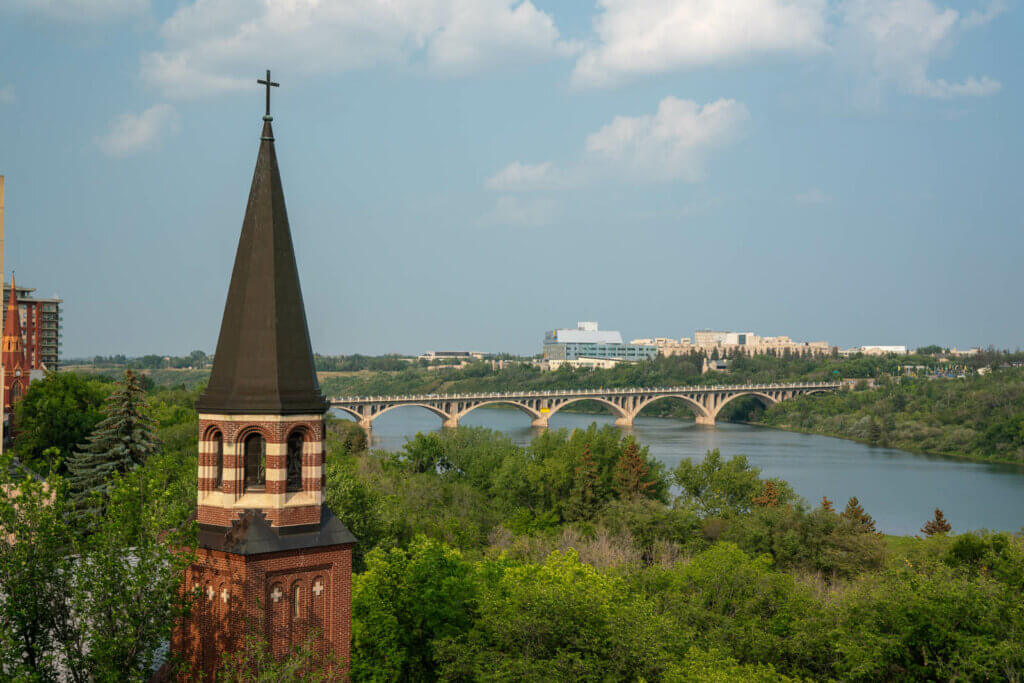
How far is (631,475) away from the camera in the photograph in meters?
42.8

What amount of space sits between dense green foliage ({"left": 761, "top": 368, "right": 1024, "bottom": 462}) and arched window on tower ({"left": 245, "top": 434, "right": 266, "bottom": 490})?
84876 millimetres

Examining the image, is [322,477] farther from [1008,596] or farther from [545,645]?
[1008,596]

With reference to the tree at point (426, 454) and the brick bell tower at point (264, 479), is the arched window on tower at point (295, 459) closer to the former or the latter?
the brick bell tower at point (264, 479)

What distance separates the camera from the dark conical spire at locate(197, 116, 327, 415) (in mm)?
13047

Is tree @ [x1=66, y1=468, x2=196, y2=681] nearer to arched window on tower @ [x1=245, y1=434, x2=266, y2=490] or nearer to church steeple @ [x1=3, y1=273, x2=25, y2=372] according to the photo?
arched window on tower @ [x1=245, y1=434, x2=266, y2=490]

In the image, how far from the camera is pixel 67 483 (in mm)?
13406

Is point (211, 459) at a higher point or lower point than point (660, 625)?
higher

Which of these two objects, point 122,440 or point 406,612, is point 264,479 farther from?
point 122,440

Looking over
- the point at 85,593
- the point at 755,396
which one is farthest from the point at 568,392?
the point at 85,593

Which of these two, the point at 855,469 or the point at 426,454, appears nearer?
the point at 426,454

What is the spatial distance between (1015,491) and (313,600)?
63.3 m

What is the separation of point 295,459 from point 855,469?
6849cm

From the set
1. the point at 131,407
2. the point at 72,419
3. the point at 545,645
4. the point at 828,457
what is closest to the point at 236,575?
the point at 545,645

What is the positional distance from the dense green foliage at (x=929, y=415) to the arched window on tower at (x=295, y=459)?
84.5m
